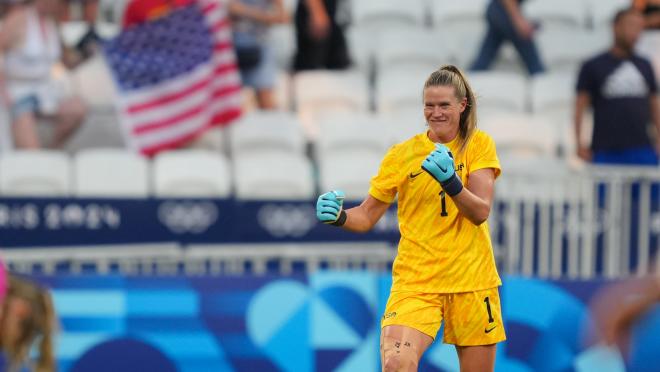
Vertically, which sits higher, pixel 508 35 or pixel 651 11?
pixel 651 11

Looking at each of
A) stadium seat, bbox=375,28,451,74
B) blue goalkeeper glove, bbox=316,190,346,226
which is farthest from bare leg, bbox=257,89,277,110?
blue goalkeeper glove, bbox=316,190,346,226

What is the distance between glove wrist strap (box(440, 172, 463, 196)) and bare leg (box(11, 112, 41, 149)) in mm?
6901

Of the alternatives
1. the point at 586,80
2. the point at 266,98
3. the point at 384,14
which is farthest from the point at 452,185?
the point at 384,14

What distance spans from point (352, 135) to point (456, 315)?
6.20 metres

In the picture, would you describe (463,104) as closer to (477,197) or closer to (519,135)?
(477,197)

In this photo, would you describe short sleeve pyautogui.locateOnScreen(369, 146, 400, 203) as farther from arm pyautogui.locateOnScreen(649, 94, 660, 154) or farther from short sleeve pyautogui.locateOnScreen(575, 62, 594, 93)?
arm pyautogui.locateOnScreen(649, 94, 660, 154)

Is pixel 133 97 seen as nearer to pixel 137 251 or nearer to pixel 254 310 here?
pixel 137 251

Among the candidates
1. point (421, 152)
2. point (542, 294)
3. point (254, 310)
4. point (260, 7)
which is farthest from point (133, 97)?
point (421, 152)

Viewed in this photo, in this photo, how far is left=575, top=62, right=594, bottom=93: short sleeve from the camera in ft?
41.3

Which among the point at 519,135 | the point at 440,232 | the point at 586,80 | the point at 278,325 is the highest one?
the point at 586,80

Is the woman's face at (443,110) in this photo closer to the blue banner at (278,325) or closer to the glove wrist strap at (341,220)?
the glove wrist strap at (341,220)

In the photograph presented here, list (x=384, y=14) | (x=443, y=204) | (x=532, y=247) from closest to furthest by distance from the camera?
1. (x=443, y=204)
2. (x=532, y=247)
3. (x=384, y=14)

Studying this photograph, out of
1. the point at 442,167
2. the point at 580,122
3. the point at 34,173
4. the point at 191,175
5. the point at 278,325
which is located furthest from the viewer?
the point at 580,122

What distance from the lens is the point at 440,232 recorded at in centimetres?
695
